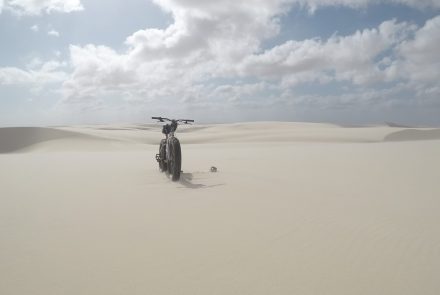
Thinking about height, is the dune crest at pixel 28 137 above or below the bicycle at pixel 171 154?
below

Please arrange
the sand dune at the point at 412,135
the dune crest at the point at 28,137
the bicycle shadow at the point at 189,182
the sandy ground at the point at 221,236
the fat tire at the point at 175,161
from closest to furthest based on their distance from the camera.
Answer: the sandy ground at the point at 221,236
the bicycle shadow at the point at 189,182
the fat tire at the point at 175,161
the dune crest at the point at 28,137
the sand dune at the point at 412,135

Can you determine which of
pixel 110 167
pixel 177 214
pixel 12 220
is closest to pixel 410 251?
pixel 177 214

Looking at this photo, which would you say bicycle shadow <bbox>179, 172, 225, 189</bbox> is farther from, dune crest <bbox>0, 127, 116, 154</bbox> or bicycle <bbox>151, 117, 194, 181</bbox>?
dune crest <bbox>0, 127, 116, 154</bbox>

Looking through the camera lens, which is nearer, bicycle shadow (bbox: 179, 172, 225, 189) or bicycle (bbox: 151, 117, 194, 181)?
bicycle shadow (bbox: 179, 172, 225, 189)

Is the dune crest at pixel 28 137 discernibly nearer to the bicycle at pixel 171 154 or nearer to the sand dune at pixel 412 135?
the bicycle at pixel 171 154

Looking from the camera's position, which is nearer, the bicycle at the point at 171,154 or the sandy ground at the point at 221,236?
the sandy ground at the point at 221,236

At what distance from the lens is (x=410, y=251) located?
3.48 metres

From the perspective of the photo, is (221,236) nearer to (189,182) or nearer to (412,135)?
(189,182)

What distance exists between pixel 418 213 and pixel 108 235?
4.40 metres

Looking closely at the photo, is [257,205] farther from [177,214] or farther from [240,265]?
[240,265]

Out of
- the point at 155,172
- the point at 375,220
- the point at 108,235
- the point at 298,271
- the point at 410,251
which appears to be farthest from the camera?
the point at 155,172

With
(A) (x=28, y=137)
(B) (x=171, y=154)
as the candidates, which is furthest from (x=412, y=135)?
(A) (x=28, y=137)

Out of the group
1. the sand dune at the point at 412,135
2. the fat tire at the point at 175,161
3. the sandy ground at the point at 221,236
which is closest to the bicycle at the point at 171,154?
the fat tire at the point at 175,161

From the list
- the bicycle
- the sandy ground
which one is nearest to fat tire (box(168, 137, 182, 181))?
the bicycle
